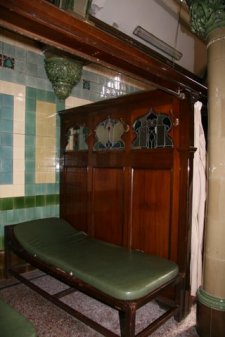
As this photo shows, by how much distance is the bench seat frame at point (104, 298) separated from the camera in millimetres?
1649

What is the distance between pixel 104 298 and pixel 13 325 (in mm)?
628

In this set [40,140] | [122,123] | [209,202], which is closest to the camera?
[209,202]

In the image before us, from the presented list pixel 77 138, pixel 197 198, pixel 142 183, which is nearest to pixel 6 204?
pixel 77 138

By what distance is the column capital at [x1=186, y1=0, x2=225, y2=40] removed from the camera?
1.88 metres

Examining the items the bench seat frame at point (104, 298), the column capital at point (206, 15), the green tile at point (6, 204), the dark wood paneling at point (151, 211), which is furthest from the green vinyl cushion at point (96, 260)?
the column capital at point (206, 15)

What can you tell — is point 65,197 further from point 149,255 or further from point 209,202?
point 209,202

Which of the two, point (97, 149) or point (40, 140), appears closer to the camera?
point (97, 149)

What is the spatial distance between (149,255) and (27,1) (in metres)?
2.03

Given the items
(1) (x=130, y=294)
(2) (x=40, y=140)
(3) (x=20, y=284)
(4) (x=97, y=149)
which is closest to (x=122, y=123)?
(4) (x=97, y=149)

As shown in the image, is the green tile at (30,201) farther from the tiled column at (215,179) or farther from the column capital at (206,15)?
the column capital at (206,15)

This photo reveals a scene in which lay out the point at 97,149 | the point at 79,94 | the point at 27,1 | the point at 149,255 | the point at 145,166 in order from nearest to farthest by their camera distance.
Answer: the point at 27,1, the point at 149,255, the point at 145,166, the point at 97,149, the point at 79,94

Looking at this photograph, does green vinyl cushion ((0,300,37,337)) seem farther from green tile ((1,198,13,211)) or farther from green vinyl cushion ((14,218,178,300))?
green tile ((1,198,13,211))

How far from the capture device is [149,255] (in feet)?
7.56

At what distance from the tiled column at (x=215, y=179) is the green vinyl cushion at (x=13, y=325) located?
1296 millimetres
